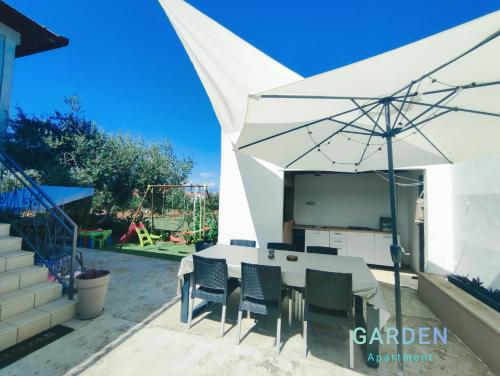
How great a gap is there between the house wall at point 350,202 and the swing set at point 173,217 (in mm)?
3610

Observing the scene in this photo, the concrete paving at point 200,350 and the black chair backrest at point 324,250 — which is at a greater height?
the black chair backrest at point 324,250

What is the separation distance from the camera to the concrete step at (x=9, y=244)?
133 inches

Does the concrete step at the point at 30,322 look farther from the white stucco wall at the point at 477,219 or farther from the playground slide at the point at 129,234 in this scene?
the white stucco wall at the point at 477,219

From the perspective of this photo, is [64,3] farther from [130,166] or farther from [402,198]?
[402,198]

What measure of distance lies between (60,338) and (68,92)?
8.60 meters

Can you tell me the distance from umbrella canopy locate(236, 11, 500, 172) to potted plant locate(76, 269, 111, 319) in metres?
2.86

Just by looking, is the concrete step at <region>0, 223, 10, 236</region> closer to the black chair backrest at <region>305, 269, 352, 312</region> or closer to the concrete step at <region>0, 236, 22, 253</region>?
the concrete step at <region>0, 236, 22, 253</region>

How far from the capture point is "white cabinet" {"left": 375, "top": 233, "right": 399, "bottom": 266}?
19.3 ft

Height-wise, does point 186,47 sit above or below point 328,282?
above

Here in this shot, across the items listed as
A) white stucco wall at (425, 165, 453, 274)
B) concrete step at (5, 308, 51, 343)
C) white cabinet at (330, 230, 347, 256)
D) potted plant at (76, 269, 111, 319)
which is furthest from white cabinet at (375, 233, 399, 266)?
concrete step at (5, 308, 51, 343)

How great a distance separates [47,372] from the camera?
2.19 m

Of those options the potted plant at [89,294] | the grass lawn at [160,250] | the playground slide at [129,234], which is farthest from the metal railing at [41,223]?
the playground slide at [129,234]

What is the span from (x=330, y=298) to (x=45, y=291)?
385 centimetres

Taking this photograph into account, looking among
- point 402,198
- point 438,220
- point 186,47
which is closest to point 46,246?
point 186,47
